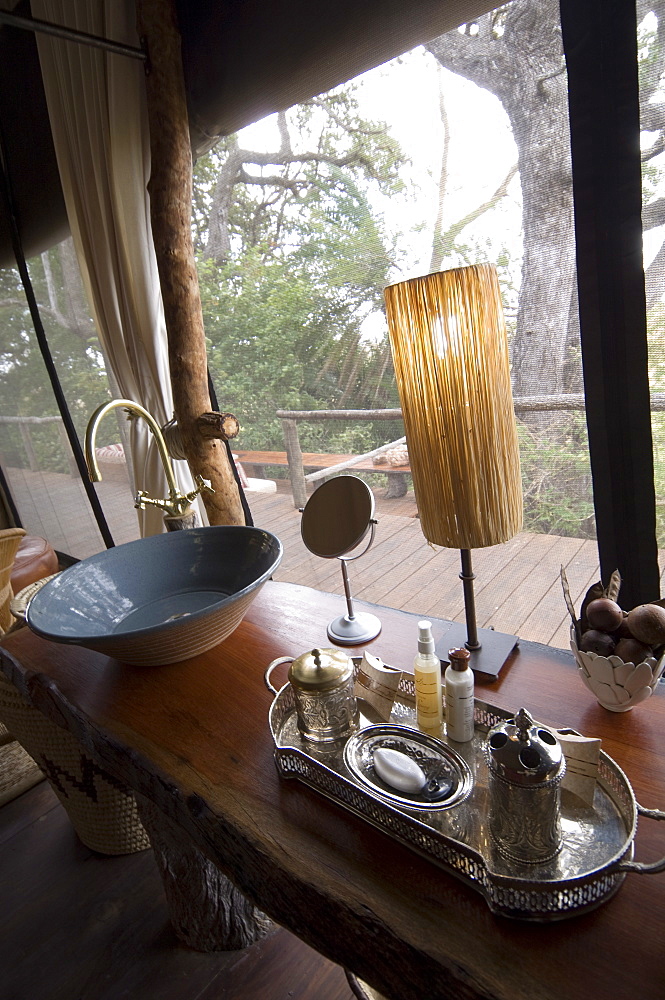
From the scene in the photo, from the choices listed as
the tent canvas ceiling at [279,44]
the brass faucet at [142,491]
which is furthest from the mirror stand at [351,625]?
the tent canvas ceiling at [279,44]

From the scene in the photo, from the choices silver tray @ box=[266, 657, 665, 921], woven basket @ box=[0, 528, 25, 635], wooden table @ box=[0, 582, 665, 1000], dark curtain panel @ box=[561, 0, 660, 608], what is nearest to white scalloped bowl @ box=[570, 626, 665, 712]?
wooden table @ box=[0, 582, 665, 1000]

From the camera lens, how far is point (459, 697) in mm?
753

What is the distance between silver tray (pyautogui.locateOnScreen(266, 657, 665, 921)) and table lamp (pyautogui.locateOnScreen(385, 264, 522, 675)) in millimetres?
296

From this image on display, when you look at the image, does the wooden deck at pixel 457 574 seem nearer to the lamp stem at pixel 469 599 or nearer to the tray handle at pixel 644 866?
the lamp stem at pixel 469 599

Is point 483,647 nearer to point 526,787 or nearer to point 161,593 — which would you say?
point 526,787

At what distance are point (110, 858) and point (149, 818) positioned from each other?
58 cm

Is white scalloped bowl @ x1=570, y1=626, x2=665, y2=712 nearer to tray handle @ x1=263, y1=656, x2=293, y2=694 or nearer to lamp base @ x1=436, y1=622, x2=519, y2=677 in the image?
lamp base @ x1=436, y1=622, x2=519, y2=677

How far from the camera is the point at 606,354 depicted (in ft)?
3.73

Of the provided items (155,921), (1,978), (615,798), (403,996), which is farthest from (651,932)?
(1,978)

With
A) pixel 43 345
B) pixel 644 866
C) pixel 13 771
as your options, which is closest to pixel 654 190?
pixel 644 866

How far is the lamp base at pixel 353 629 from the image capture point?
1.10m

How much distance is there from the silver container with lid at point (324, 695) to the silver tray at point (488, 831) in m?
0.03

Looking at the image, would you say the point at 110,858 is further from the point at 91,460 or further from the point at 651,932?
the point at 651,932

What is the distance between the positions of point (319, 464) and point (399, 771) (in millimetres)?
1370
